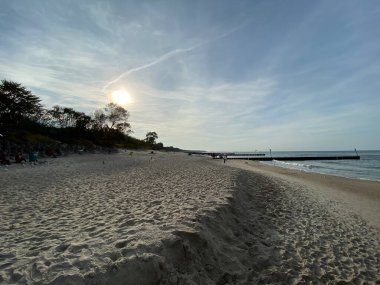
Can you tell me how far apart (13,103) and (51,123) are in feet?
84.8

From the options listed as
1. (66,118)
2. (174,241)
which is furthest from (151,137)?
(174,241)

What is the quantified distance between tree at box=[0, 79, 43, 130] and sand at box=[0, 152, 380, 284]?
45.5 m

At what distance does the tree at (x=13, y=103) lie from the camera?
159 ft

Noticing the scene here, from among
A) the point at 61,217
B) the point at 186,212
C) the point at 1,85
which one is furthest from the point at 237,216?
the point at 1,85

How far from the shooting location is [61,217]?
24.7 ft

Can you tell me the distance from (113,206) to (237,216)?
3.96 metres

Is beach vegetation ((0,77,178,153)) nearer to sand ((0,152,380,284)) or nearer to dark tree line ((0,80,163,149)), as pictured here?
dark tree line ((0,80,163,149))

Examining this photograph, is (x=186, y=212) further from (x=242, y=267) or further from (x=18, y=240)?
(x=18, y=240)

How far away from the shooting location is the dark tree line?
158 ft

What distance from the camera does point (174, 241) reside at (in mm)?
5195

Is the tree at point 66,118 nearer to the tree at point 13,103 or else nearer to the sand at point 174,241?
the tree at point 13,103

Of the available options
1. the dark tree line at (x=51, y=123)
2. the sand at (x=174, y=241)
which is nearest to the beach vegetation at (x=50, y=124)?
the dark tree line at (x=51, y=123)

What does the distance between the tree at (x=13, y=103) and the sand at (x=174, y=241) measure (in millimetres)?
45541

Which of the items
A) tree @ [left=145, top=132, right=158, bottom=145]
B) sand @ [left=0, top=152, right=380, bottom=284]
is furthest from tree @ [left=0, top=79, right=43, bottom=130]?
tree @ [left=145, top=132, right=158, bottom=145]
